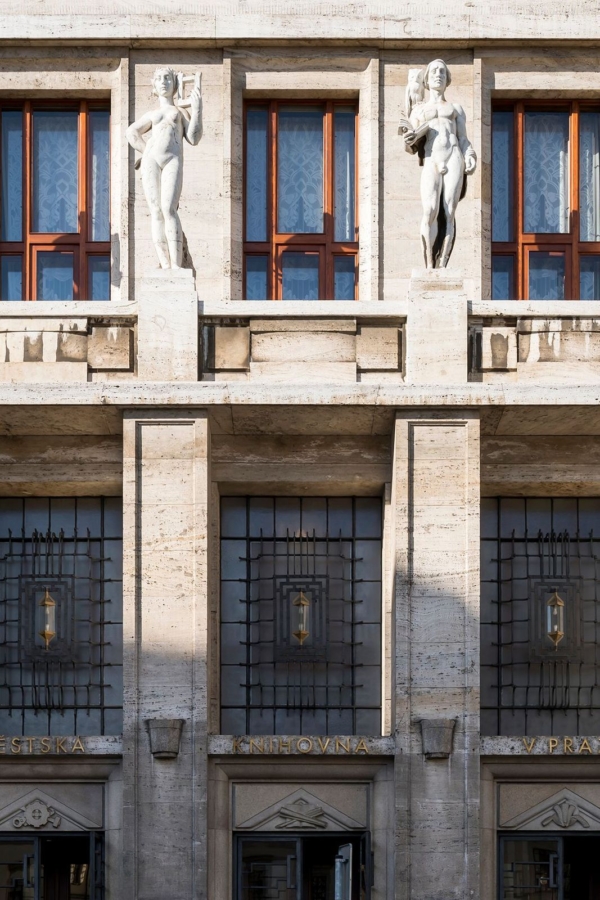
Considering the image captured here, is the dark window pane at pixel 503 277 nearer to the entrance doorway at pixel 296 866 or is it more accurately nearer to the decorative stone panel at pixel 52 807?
the entrance doorway at pixel 296 866

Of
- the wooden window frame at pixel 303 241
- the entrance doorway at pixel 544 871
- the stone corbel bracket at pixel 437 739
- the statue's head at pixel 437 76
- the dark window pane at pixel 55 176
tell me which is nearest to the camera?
the stone corbel bracket at pixel 437 739

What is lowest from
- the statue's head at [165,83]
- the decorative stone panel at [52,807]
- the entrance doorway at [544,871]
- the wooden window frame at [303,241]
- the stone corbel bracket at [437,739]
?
the entrance doorway at [544,871]

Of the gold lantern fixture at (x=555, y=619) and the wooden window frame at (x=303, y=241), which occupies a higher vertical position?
the wooden window frame at (x=303, y=241)

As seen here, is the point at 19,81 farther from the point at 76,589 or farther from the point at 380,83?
the point at 76,589

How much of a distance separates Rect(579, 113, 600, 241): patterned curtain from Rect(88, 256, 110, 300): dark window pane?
7.11 m

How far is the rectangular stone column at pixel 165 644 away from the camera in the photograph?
750 inches

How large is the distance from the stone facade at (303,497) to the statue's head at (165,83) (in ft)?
7.12

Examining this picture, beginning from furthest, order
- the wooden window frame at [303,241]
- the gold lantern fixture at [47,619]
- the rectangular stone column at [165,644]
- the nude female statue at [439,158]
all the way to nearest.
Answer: the wooden window frame at [303,241] → the gold lantern fixture at [47,619] → the nude female statue at [439,158] → the rectangular stone column at [165,644]

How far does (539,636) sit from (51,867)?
285 inches

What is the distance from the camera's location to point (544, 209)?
23.2 m

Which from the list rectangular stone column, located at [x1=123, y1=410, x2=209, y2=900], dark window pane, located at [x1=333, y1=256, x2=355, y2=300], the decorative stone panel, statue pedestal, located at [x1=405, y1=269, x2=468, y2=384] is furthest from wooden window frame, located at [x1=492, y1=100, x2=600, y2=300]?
the decorative stone panel

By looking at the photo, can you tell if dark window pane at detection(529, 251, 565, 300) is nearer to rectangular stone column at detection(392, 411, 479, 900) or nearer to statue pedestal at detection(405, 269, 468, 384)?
statue pedestal at detection(405, 269, 468, 384)

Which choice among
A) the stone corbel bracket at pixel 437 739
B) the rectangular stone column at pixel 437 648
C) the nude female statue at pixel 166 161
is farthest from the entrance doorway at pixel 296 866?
the nude female statue at pixel 166 161

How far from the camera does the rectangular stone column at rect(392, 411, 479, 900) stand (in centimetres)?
1912
